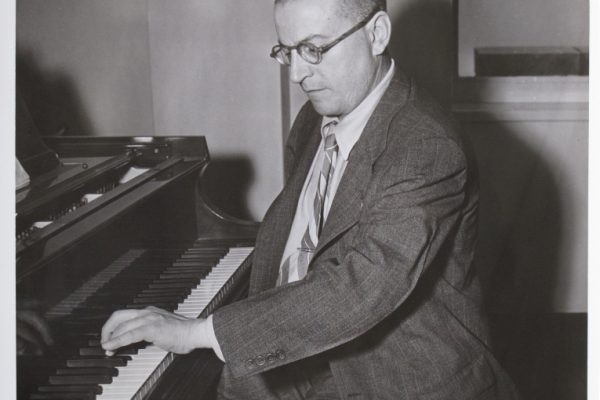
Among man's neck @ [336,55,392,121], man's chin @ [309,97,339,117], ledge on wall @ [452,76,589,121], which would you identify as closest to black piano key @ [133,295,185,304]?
man's chin @ [309,97,339,117]

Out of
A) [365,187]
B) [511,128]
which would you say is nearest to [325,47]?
[365,187]

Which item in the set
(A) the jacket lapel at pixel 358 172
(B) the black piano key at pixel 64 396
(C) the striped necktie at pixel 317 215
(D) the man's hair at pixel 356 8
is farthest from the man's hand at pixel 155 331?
(D) the man's hair at pixel 356 8

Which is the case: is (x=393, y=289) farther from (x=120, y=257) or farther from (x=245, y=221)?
(x=245, y=221)

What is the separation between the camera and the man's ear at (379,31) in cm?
175

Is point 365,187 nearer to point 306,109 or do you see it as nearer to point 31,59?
point 306,109

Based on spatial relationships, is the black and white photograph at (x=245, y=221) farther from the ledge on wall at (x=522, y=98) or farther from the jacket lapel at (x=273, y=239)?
the ledge on wall at (x=522, y=98)

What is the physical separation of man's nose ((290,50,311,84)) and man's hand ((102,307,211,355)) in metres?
0.61

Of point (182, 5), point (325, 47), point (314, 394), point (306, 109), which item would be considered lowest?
point (314, 394)

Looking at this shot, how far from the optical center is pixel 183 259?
2.23 meters

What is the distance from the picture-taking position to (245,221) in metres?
2.45

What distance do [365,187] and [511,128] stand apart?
2.32m

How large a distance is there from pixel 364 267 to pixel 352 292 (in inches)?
2.2

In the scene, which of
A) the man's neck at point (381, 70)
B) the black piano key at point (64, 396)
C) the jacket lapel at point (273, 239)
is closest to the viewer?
the black piano key at point (64, 396)

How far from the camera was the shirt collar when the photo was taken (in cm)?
184
